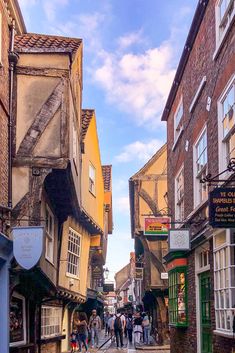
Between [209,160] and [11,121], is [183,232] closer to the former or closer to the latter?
[209,160]

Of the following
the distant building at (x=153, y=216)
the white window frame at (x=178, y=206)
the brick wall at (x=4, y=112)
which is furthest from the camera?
the distant building at (x=153, y=216)

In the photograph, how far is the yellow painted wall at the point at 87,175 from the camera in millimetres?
21091

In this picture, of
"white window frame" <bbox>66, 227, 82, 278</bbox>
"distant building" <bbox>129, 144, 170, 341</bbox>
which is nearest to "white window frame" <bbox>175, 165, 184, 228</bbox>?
"white window frame" <bbox>66, 227, 82, 278</bbox>

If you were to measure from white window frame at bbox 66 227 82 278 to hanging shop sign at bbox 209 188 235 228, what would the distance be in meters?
11.2

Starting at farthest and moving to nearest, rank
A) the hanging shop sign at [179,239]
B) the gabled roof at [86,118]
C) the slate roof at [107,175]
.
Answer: the slate roof at [107,175] < the gabled roof at [86,118] < the hanging shop sign at [179,239]

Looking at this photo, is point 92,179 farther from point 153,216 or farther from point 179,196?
point 179,196

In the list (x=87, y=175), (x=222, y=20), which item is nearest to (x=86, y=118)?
(x=87, y=175)

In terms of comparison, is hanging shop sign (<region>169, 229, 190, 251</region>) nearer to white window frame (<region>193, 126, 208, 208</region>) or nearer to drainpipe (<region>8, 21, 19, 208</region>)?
white window frame (<region>193, 126, 208, 208</region>)

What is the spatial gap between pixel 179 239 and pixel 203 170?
5.98 ft

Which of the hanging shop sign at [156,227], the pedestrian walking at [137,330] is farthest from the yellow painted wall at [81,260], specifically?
the pedestrian walking at [137,330]

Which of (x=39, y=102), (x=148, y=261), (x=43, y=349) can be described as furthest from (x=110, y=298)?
(x=39, y=102)

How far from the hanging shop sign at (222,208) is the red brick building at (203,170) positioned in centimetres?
137

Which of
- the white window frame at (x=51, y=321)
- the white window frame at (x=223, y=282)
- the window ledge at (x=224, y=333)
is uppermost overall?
the white window frame at (x=223, y=282)

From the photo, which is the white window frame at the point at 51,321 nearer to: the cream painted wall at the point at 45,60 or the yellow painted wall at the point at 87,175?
the yellow painted wall at the point at 87,175
